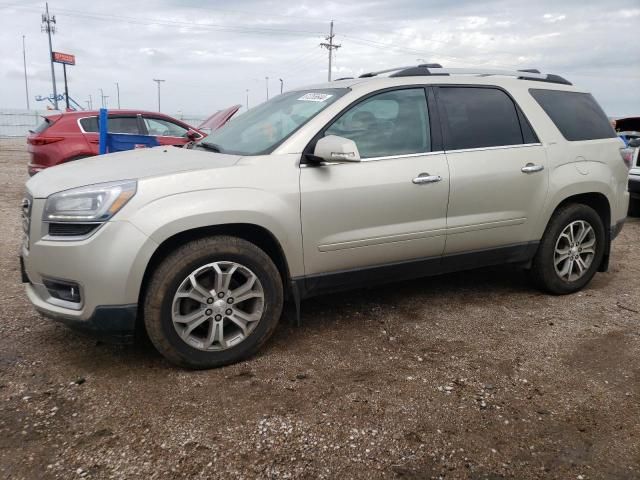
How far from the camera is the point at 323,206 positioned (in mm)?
3340

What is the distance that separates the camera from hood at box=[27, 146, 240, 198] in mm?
3006

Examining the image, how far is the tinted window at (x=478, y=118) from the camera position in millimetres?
3902

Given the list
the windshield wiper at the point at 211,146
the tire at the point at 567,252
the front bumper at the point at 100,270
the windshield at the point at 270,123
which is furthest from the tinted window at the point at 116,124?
the tire at the point at 567,252

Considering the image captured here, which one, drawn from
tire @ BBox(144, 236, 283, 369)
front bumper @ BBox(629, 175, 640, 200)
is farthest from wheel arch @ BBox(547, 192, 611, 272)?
front bumper @ BBox(629, 175, 640, 200)

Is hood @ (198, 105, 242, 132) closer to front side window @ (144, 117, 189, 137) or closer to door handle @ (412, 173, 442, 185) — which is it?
front side window @ (144, 117, 189, 137)

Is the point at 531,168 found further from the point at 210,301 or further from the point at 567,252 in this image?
the point at 210,301

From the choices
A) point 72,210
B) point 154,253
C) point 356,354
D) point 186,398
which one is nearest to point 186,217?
point 154,253

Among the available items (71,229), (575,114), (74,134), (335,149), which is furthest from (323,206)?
(74,134)

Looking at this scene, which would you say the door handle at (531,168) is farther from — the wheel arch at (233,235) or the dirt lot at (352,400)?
the wheel arch at (233,235)

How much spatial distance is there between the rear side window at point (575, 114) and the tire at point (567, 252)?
61 cm

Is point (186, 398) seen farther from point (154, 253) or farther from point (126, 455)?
point (154, 253)

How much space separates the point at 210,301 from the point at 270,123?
140 cm

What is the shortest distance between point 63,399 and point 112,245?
0.85 m

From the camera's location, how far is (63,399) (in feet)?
9.29
